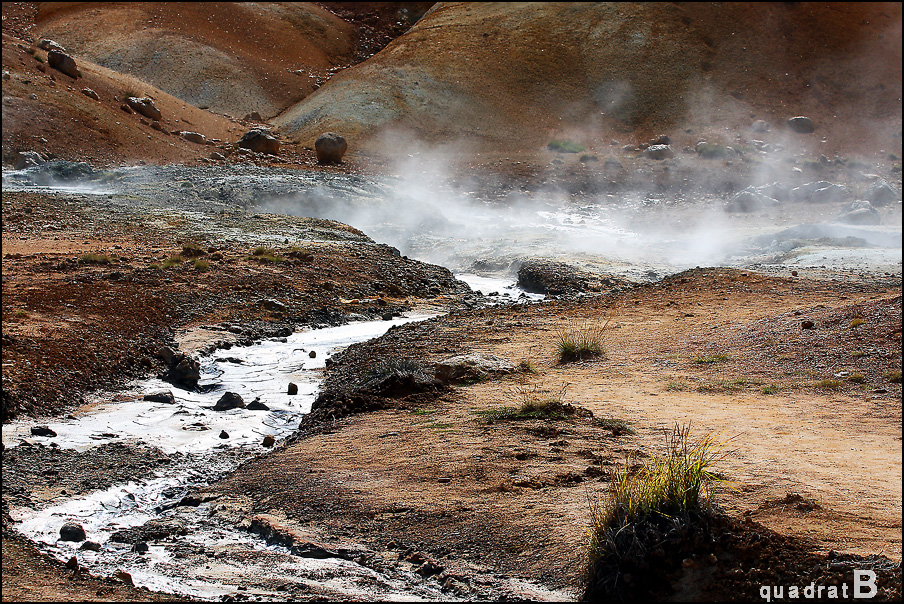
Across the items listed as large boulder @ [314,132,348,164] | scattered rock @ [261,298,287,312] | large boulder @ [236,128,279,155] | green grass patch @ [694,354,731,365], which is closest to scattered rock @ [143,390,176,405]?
scattered rock @ [261,298,287,312]

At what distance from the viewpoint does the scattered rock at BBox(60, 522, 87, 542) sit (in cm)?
638

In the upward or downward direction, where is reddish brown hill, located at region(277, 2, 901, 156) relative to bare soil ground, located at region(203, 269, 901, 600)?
upward

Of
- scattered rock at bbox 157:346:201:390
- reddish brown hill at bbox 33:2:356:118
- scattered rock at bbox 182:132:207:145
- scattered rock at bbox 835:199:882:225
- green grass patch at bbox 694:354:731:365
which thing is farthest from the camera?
reddish brown hill at bbox 33:2:356:118

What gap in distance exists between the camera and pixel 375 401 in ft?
30.9

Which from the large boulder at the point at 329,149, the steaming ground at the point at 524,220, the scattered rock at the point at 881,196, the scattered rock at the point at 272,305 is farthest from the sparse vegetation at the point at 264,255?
the scattered rock at the point at 881,196

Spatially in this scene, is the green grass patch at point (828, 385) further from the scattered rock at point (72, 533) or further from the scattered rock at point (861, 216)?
the scattered rock at point (861, 216)

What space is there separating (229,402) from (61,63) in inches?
1196

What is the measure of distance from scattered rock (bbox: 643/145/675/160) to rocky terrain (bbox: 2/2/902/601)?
0.34 m

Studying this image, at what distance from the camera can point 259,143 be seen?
117ft

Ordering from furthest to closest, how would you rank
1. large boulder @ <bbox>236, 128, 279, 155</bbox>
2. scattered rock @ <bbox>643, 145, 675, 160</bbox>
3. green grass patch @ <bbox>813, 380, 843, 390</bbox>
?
scattered rock @ <bbox>643, 145, 675, 160</bbox>
large boulder @ <bbox>236, 128, 279, 155</bbox>
green grass patch @ <bbox>813, 380, 843, 390</bbox>

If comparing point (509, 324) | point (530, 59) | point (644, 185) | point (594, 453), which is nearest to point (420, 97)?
point (530, 59)

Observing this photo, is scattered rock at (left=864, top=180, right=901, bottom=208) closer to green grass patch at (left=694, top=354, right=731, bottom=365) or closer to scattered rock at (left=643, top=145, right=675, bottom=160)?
scattered rock at (left=643, top=145, right=675, bottom=160)

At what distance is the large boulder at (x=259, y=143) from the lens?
3584 cm

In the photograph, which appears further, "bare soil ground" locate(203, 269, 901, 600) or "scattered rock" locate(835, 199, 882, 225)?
"scattered rock" locate(835, 199, 882, 225)
